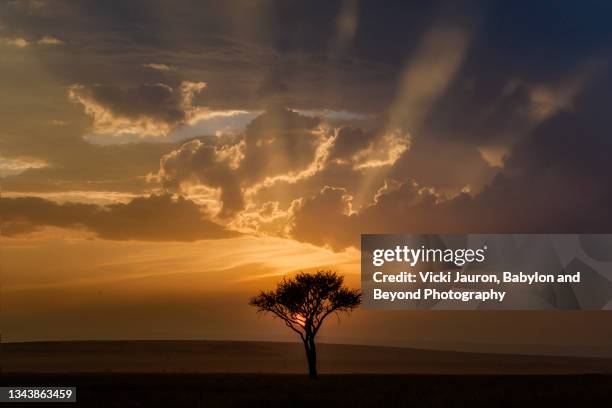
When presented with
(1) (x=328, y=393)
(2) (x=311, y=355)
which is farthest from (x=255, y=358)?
(1) (x=328, y=393)

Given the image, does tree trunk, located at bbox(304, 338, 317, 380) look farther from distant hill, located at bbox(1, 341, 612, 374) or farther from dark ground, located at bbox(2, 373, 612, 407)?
distant hill, located at bbox(1, 341, 612, 374)

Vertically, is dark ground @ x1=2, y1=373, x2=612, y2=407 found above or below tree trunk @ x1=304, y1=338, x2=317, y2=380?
below

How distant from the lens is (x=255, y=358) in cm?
14850

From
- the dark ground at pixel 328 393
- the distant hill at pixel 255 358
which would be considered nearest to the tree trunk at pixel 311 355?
the dark ground at pixel 328 393

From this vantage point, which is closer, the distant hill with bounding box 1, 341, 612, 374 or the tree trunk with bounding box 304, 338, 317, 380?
the tree trunk with bounding box 304, 338, 317, 380

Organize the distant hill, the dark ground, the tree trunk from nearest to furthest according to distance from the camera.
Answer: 1. the dark ground
2. the tree trunk
3. the distant hill

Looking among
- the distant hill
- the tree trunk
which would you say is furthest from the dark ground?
the distant hill

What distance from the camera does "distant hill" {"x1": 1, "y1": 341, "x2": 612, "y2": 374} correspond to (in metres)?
123

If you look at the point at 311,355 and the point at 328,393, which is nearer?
the point at 328,393

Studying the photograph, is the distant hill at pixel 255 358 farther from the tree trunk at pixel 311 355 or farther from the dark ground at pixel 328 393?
the dark ground at pixel 328 393

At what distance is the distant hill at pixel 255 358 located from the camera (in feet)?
404

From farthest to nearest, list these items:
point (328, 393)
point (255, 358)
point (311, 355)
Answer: point (255, 358) → point (311, 355) → point (328, 393)

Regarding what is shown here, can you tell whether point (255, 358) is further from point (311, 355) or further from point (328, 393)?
point (328, 393)

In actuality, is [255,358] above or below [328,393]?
above
